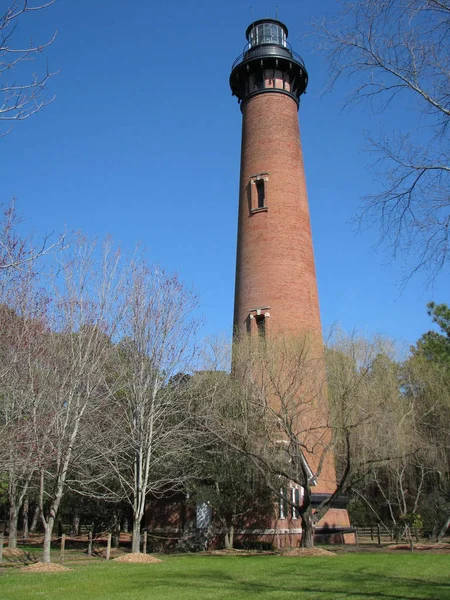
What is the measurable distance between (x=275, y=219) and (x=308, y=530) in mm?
12357

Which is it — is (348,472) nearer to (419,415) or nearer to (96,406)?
(96,406)

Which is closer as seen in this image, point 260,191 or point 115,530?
point 115,530

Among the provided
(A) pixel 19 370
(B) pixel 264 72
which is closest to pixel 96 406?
(A) pixel 19 370

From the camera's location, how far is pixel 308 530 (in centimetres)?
1877

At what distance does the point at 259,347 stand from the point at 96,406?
6.61m

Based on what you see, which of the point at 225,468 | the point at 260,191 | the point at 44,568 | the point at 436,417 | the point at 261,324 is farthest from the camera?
the point at 436,417

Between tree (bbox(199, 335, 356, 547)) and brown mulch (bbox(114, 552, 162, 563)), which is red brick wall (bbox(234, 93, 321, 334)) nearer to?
tree (bbox(199, 335, 356, 547))

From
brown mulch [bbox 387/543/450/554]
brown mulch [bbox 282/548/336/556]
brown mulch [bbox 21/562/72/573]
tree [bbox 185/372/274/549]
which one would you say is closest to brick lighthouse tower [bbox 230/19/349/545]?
tree [bbox 185/372/274/549]

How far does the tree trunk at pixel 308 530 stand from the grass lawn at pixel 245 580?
2.57 meters

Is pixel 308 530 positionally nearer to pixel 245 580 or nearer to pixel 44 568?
pixel 245 580

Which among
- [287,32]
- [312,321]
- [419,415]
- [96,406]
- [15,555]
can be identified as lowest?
[15,555]

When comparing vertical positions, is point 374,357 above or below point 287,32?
below

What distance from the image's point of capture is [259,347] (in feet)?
70.6

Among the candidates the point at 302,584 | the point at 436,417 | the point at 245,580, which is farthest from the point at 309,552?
the point at 436,417
